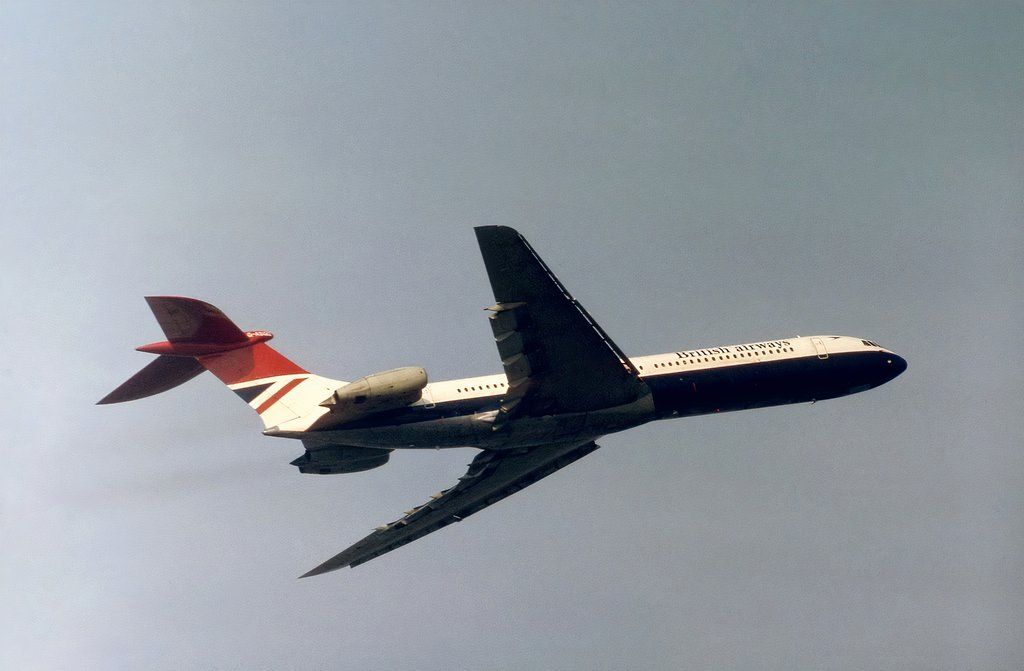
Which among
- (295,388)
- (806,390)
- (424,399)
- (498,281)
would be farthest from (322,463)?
(806,390)

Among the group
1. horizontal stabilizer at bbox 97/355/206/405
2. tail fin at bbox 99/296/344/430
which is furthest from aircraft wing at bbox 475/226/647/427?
horizontal stabilizer at bbox 97/355/206/405

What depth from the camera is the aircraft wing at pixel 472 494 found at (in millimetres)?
43062

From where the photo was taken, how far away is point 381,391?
113ft

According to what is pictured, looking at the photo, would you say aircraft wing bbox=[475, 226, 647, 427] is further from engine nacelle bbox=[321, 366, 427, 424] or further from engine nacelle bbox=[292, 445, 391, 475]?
engine nacelle bbox=[292, 445, 391, 475]

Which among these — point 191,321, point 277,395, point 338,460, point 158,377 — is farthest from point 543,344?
point 158,377

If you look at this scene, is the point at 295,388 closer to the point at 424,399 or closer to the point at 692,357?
the point at 424,399

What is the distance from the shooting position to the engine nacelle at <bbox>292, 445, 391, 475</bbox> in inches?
1521

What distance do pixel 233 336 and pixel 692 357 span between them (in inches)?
742

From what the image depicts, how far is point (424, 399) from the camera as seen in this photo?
36.5 metres

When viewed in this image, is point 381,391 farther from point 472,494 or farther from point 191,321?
point 472,494

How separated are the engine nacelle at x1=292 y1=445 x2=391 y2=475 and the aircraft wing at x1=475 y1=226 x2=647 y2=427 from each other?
609 centimetres

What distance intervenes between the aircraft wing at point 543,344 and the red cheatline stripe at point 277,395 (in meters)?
8.71

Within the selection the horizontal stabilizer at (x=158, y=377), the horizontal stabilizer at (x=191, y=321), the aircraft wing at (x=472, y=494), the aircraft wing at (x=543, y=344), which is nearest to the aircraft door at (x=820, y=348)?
the aircraft wing at (x=543, y=344)

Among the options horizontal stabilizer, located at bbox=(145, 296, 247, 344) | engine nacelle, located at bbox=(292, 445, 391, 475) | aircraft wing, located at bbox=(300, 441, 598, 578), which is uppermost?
horizontal stabilizer, located at bbox=(145, 296, 247, 344)
